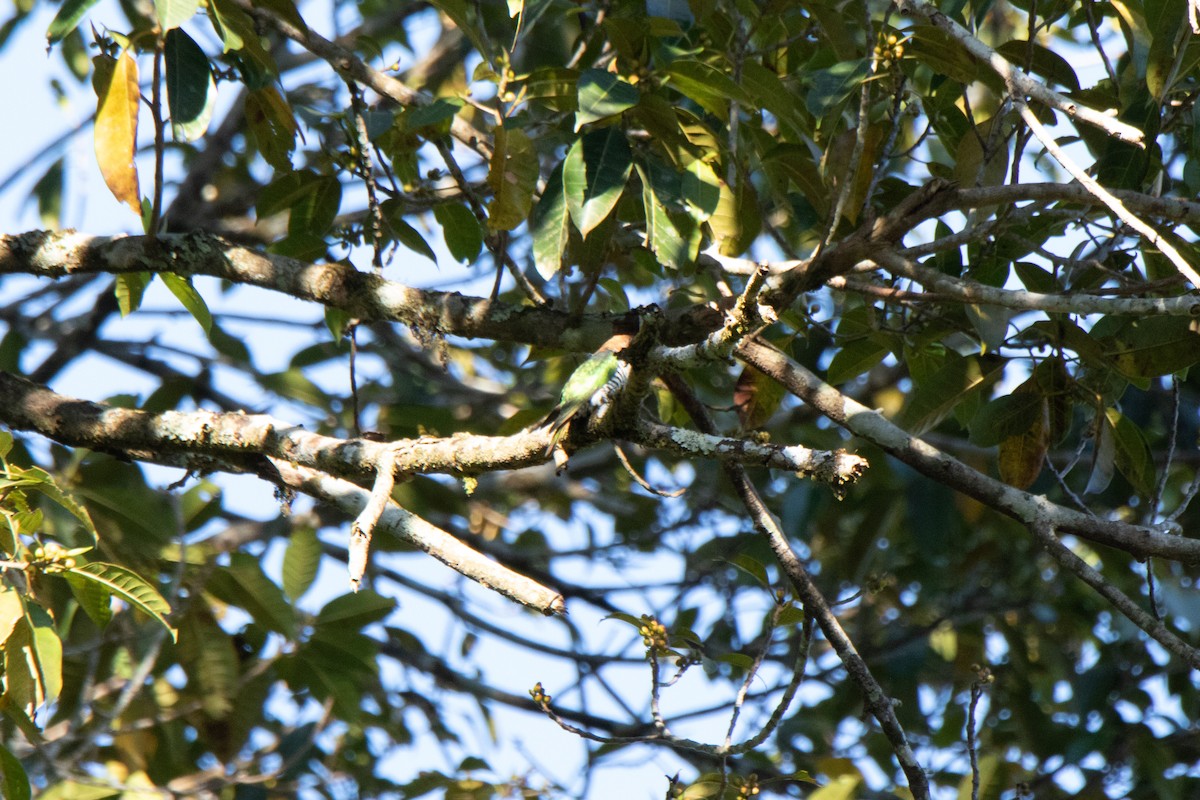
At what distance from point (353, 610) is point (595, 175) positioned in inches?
59.8

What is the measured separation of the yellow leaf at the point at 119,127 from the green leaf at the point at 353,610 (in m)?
1.30

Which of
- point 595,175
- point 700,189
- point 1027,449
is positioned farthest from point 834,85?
point 1027,449

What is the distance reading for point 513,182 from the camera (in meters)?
1.99

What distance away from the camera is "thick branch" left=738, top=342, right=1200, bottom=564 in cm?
163

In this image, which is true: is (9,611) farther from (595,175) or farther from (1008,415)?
(1008,415)

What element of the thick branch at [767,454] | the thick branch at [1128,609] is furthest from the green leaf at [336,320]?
the thick branch at [1128,609]

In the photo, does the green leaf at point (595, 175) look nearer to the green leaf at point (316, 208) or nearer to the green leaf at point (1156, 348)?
the green leaf at point (316, 208)

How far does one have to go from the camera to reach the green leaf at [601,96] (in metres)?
1.70

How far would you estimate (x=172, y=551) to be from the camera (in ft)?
9.06

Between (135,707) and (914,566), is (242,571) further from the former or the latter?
(914,566)

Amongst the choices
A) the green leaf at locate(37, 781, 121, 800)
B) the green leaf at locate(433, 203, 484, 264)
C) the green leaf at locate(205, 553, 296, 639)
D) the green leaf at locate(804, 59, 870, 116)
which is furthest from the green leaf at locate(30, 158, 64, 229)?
the green leaf at locate(804, 59, 870, 116)

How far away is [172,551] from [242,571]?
0.58 feet

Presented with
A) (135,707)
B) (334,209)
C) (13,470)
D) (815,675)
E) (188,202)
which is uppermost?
(188,202)

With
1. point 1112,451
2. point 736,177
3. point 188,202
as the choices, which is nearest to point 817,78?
point 736,177
